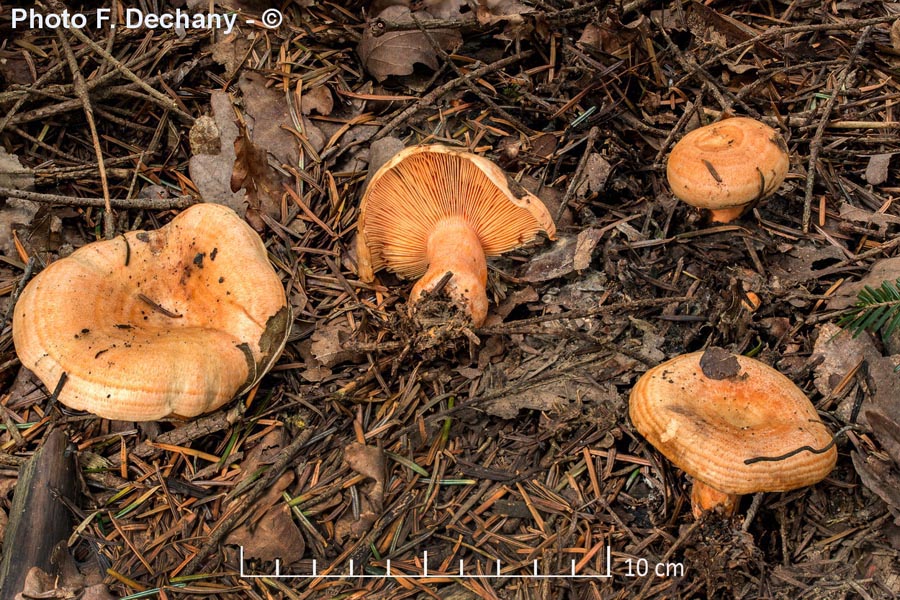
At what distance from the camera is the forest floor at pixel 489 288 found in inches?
112

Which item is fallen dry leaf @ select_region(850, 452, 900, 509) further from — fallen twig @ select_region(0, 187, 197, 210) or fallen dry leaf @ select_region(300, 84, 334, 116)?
fallen twig @ select_region(0, 187, 197, 210)

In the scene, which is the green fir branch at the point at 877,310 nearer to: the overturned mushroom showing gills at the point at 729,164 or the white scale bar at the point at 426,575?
the overturned mushroom showing gills at the point at 729,164

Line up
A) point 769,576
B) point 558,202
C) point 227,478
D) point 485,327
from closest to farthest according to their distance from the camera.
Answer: point 769,576
point 227,478
point 485,327
point 558,202

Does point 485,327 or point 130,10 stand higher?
point 130,10

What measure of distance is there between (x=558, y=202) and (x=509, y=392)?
114 centimetres

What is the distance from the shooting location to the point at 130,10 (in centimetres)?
392

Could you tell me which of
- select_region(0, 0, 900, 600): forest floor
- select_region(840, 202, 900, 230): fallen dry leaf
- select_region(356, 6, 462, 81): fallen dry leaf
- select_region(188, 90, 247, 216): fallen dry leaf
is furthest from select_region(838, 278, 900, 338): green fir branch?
select_region(188, 90, 247, 216): fallen dry leaf

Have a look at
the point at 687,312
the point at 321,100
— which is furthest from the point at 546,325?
the point at 321,100

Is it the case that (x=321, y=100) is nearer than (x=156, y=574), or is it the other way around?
(x=156, y=574)

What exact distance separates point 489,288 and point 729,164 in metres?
1.24

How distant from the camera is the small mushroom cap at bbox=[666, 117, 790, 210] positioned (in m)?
3.22

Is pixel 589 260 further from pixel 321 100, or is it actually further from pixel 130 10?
pixel 130 10

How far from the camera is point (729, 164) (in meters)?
3.22

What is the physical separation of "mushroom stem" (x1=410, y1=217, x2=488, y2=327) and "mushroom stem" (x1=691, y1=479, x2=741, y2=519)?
3.82ft
